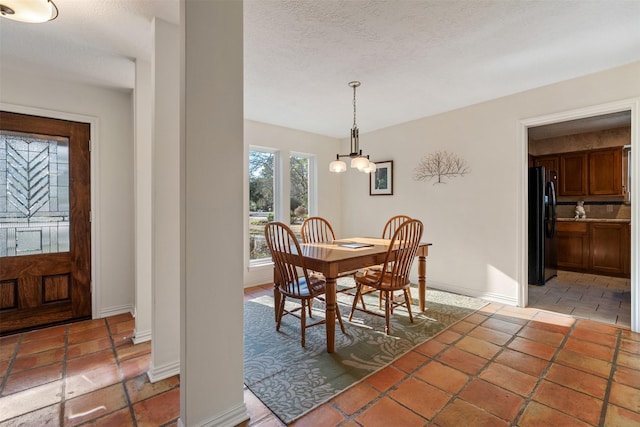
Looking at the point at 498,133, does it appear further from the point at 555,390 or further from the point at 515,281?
the point at 555,390

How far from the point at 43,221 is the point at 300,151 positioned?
3248 millimetres

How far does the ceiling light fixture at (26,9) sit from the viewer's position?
1.31 meters

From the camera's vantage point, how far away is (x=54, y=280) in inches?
114

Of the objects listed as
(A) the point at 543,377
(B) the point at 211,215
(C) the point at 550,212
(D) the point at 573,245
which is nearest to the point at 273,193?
(B) the point at 211,215

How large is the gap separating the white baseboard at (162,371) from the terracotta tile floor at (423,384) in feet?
0.16

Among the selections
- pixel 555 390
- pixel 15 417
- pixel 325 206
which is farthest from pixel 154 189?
pixel 325 206

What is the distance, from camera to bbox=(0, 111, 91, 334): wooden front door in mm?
2676

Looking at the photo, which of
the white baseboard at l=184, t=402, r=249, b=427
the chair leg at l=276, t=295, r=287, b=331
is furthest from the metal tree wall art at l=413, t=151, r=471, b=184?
the white baseboard at l=184, t=402, r=249, b=427

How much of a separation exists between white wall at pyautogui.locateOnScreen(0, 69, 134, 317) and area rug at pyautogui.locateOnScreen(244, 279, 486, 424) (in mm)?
1425

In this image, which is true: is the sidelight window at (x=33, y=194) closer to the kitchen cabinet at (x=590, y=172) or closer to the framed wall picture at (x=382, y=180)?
the framed wall picture at (x=382, y=180)

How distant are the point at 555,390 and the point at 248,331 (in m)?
2.30

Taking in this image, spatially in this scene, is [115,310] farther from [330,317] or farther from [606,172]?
[606,172]

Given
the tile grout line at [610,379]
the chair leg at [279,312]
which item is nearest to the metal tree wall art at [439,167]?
the tile grout line at [610,379]

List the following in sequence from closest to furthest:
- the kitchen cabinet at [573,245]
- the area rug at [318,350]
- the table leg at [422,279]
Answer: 1. the area rug at [318,350]
2. the table leg at [422,279]
3. the kitchen cabinet at [573,245]
